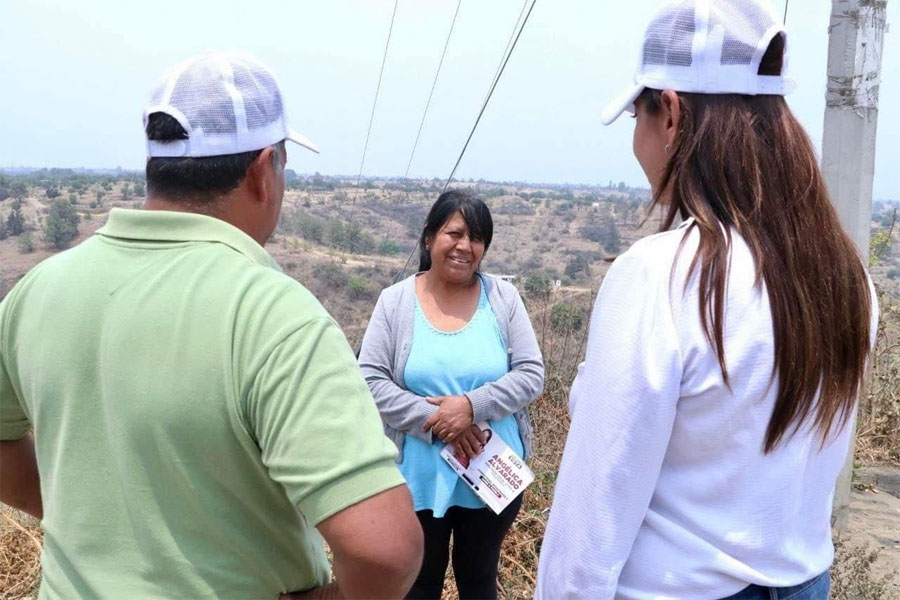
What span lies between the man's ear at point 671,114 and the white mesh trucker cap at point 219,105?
0.65 metres

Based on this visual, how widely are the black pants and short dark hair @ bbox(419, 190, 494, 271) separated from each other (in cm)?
105

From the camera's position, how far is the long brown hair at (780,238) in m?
1.29

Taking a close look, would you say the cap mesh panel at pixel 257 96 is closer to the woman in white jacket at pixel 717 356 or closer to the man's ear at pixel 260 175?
the man's ear at pixel 260 175

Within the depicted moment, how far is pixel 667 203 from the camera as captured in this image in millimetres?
1417

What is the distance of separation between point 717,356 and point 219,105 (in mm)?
885

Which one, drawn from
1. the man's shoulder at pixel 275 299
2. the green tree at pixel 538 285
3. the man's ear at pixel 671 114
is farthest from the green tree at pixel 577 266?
the man's shoulder at pixel 275 299

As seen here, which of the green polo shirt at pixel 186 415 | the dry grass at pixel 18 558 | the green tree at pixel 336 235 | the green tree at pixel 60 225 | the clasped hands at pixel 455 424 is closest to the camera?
the green polo shirt at pixel 186 415

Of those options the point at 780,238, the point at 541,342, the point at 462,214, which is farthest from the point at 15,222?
the point at 780,238

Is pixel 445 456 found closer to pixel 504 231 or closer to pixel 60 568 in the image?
pixel 60 568

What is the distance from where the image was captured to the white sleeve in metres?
1.26

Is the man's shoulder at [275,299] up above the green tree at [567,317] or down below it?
above

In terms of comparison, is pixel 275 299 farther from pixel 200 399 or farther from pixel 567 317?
pixel 567 317

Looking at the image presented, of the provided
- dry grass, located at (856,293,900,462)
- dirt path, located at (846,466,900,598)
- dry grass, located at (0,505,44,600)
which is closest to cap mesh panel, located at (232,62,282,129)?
dry grass, located at (0,505,44,600)

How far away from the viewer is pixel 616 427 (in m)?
1.30
